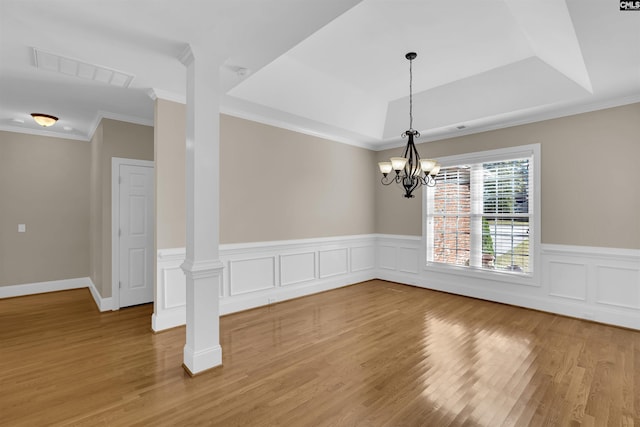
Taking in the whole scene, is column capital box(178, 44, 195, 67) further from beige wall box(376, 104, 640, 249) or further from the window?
beige wall box(376, 104, 640, 249)

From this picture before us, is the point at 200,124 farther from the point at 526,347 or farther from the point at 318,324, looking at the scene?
the point at 526,347

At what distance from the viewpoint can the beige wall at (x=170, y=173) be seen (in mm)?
3572

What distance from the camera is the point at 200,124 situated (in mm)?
2641

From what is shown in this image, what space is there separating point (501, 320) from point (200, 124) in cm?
428

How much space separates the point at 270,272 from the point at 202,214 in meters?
2.17

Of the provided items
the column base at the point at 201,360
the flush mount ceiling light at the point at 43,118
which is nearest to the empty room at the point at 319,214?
the column base at the point at 201,360

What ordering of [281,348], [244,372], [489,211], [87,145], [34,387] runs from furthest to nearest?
[87,145] < [489,211] < [281,348] < [244,372] < [34,387]

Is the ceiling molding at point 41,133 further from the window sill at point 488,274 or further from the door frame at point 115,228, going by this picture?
the window sill at point 488,274

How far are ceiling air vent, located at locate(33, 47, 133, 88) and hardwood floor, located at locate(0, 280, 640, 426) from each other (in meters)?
2.83

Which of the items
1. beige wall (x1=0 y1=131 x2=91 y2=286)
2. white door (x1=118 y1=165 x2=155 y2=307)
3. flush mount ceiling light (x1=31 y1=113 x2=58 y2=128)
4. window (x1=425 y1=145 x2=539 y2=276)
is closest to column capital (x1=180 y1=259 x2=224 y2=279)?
white door (x1=118 y1=165 x2=155 y2=307)

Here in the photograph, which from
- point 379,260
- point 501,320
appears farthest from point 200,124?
point 379,260

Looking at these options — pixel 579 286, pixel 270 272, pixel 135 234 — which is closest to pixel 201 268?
pixel 270 272

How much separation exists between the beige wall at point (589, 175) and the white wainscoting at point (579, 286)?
17 cm

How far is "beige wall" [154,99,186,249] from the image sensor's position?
3.57 meters
